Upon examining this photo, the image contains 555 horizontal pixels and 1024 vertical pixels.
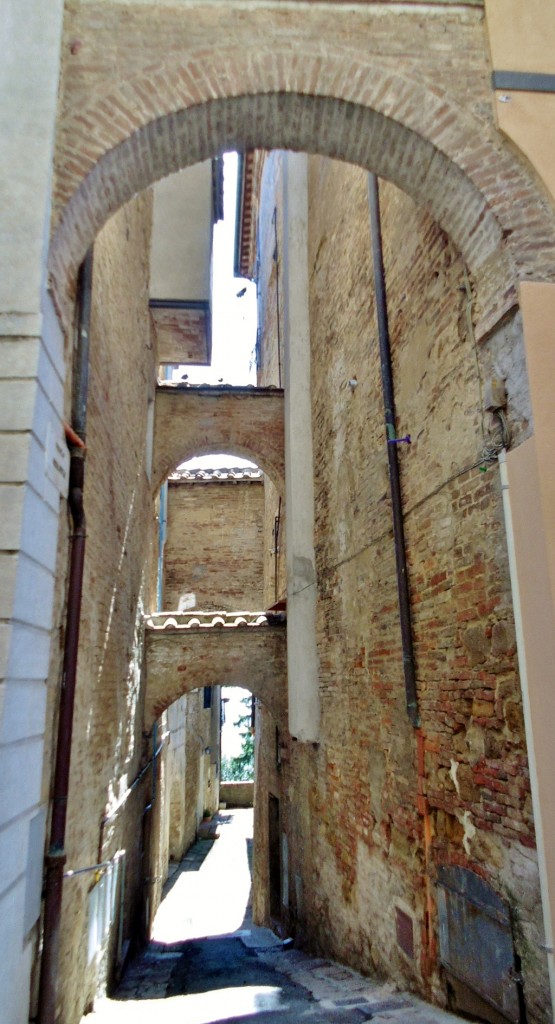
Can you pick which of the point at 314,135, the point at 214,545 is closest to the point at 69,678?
the point at 314,135

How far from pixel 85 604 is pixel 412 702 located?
2.61 metres

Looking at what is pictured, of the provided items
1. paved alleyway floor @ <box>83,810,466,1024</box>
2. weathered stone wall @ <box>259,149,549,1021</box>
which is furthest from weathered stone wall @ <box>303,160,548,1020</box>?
paved alleyway floor @ <box>83,810,466,1024</box>

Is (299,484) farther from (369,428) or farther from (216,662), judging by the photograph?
(216,662)

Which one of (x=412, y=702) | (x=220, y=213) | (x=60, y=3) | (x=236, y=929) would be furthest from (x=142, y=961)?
(x=220, y=213)

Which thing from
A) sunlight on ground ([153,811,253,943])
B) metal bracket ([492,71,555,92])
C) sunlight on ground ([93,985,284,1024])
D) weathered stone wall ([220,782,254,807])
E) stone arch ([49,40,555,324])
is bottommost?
sunlight on ground ([153,811,253,943])

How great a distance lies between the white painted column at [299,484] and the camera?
8203 mm

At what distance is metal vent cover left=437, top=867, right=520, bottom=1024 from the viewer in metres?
3.37

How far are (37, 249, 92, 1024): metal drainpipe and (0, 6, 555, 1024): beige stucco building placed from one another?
2cm

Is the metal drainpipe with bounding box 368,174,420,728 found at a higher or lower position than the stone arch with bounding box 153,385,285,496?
lower

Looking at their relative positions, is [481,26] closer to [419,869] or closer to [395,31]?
[395,31]

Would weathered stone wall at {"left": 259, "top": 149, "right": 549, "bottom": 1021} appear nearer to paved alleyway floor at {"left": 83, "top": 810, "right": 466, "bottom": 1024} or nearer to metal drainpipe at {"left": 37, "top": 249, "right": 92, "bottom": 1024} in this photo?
paved alleyway floor at {"left": 83, "top": 810, "right": 466, "bottom": 1024}

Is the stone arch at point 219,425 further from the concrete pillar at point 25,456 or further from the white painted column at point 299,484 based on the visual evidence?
the concrete pillar at point 25,456

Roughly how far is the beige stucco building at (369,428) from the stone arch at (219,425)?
3.84m

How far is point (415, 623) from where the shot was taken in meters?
4.86
